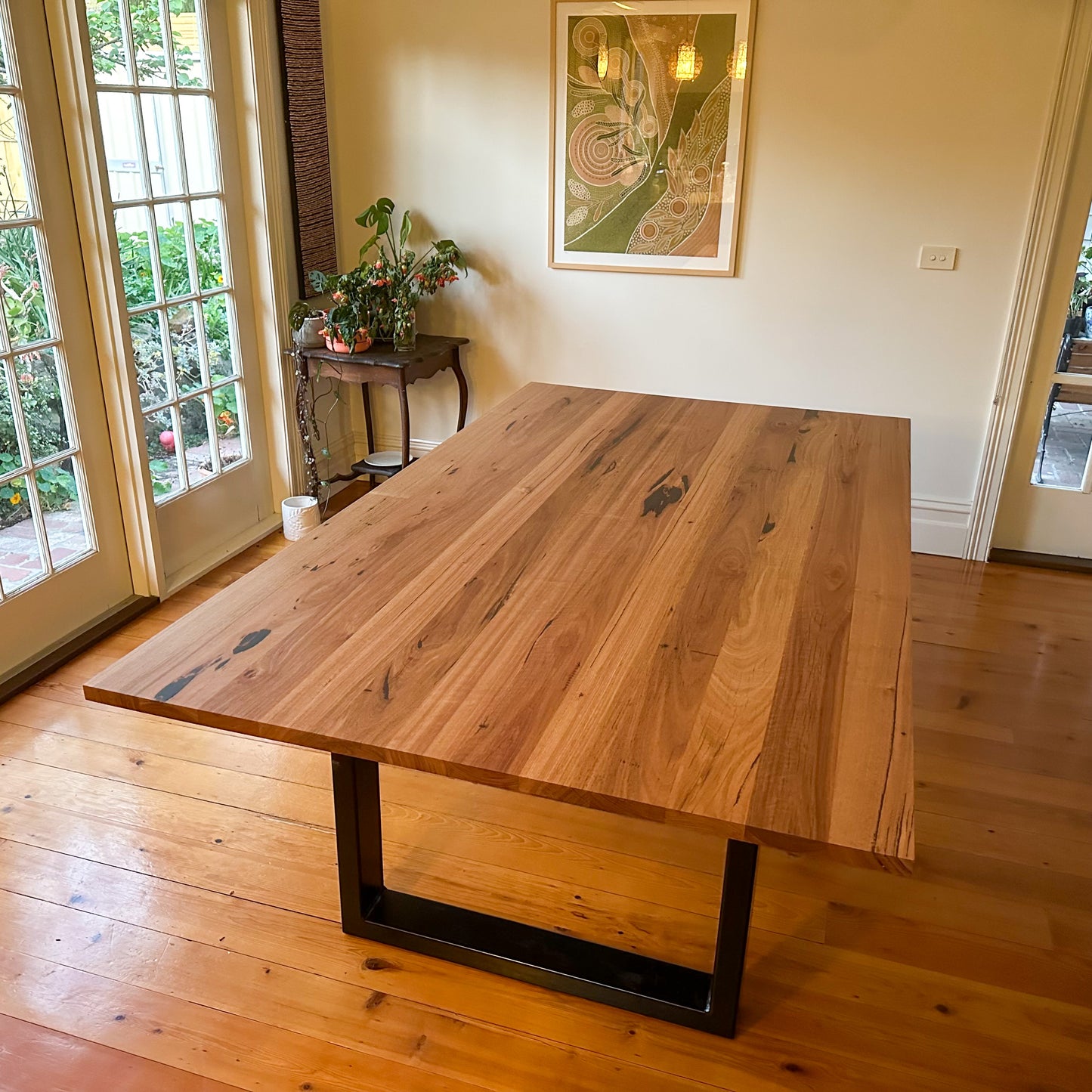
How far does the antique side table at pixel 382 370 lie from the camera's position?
3574 millimetres

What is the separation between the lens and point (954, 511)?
3.61 m

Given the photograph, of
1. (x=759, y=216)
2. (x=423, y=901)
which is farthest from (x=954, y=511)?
(x=423, y=901)

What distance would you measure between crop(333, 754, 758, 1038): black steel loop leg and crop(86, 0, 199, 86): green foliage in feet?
7.57

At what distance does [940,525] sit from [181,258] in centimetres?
292

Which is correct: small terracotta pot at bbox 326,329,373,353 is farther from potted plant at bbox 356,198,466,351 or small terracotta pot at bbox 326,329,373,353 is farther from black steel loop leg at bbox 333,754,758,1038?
black steel loop leg at bbox 333,754,758,1038

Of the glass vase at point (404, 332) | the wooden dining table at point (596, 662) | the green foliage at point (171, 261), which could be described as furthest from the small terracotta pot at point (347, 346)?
the wooden dining table at point (596, 662)

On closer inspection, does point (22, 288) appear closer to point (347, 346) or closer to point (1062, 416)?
point (347, 346)

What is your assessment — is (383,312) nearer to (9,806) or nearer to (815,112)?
(815,112)

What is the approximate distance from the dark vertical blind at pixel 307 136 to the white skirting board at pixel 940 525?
2537mm

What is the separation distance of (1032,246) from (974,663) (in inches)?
56.8

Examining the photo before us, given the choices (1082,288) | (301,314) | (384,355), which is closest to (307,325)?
(301,314)

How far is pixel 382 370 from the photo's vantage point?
3.57m

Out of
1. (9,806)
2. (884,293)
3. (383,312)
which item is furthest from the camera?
(383,312)

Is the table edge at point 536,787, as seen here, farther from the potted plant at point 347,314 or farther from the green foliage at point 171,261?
the potted plant at point 347,314
